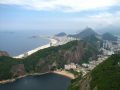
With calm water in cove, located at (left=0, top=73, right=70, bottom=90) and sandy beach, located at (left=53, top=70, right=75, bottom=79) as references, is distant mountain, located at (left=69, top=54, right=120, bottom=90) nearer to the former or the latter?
calm water in cove, located at (left=0, top=73, right=70, bottom=90)

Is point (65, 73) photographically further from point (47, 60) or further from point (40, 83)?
point (40, 83)

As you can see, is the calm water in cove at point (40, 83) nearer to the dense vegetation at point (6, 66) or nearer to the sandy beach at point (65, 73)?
the sandy beach at point (65, 73)

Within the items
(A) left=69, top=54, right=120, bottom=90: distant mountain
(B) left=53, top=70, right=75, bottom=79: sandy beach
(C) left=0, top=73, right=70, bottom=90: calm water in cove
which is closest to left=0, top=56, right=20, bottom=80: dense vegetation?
(C) left=0, top=73, right=70, bottom=90: calm water in cove

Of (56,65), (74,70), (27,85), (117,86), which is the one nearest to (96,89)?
(117,86)

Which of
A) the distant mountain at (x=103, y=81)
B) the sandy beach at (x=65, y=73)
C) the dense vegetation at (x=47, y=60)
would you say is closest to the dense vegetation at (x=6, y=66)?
the dense vegetation at (x=47, y=60)

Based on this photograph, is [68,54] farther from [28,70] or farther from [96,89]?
[96,89]
